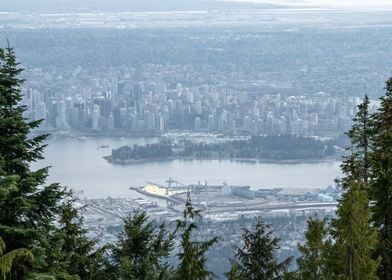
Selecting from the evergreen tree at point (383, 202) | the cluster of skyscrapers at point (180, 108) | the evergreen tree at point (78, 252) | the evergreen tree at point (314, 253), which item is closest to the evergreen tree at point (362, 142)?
the evergreen tree at point (383, 202)

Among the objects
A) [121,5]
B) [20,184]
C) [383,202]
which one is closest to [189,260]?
[20,184]

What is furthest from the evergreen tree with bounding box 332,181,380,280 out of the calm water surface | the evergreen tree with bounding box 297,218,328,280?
the calm water surface

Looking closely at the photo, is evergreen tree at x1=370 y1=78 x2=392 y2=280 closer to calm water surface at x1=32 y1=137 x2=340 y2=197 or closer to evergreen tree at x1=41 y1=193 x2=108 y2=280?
evergreen tree at x1=41 y1=193 x2=108 y2=280

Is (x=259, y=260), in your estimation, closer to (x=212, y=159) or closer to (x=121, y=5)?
(x=212, y=159)

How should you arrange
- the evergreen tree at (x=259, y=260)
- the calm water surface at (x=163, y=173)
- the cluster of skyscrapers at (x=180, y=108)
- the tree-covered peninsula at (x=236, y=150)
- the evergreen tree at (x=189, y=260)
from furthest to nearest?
the cluster of skyscrapers at (x=180, y=108) → the tree-covered peninsula at (x=236, y=150) → the calm water surface at (x=163, y=173) → the evergreen tree at (x=259, y=260) → the evergreen tree at (x=189, y=260)

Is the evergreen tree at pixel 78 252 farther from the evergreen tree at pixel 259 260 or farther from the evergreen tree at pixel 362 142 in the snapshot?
the evergreen tree at pixel 362 142

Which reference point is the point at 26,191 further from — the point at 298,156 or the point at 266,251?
the point at 298,156
